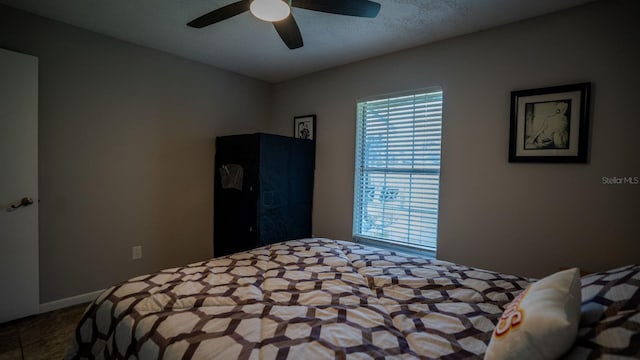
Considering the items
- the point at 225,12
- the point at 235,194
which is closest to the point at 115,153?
the point at 235,194

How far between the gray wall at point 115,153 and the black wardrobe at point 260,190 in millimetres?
255

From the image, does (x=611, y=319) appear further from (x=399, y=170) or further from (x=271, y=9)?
(x=399, y=170)

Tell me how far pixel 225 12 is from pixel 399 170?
2021 millimetres

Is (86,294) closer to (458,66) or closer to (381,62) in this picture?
(381,62)

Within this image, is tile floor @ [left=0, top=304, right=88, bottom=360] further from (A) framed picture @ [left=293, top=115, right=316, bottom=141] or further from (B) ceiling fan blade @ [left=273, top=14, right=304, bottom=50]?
(A) framed picture @ [left=293, top=115, right=316, bottom=141]

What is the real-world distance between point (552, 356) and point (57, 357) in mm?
2640

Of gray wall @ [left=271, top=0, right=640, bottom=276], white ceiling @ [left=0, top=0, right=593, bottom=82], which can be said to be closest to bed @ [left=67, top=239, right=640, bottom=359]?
gray wall @ [left=271, top=0, right=640, bottom=276]

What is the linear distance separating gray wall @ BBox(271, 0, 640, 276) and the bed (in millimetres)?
912

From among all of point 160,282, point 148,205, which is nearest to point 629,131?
point 160,282

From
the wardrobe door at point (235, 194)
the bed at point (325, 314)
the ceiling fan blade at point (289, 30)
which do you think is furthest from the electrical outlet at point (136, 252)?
the ceiling fan blade at point (289, 30)

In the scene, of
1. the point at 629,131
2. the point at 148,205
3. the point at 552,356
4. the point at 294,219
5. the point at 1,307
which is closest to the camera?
the point at 552,356

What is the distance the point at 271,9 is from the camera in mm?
1604

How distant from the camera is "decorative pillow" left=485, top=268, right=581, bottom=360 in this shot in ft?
2.38

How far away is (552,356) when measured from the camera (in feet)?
2.39
